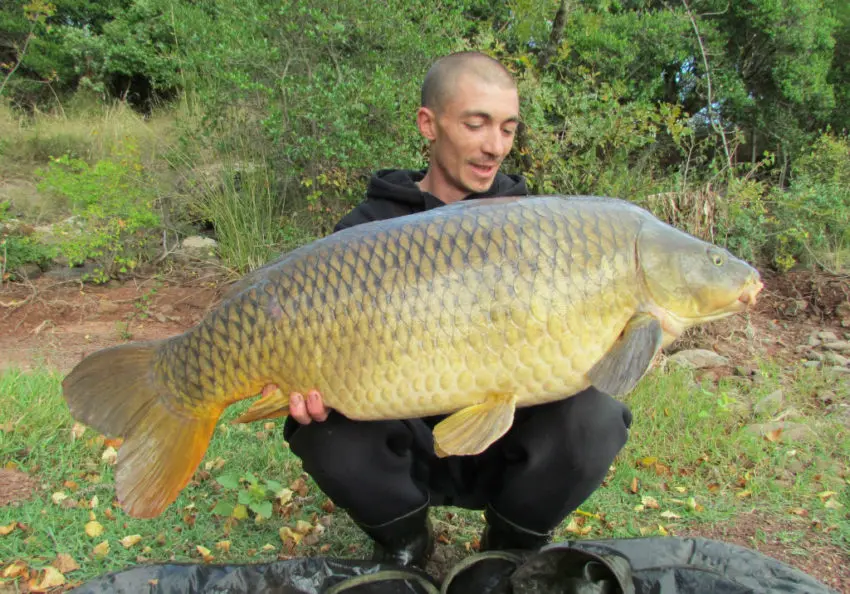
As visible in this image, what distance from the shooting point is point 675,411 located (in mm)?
2773

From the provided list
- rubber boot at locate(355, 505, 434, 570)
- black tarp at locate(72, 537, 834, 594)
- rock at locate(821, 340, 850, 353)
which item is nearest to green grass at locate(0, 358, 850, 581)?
rubber boot at locate(355, 505, 434, 570)

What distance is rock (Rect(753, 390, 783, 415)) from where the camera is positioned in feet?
9.52

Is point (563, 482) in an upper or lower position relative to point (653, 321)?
lower

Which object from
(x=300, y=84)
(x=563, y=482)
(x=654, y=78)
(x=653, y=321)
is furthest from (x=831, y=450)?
(x=654, y=78)

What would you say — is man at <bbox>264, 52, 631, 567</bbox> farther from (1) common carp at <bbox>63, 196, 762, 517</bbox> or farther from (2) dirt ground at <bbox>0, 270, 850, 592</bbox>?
(2) dirt ground at <bbox>0, 270, 850, 592</bbox>

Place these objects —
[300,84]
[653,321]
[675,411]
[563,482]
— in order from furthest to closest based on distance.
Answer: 1. [300,84]
2. [675,411]
3. [563,482]
4. [653,321]

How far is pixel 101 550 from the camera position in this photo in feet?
5.91

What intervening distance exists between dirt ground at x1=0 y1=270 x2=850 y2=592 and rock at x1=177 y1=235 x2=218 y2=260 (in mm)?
192

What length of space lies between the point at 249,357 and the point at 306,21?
3427 mm

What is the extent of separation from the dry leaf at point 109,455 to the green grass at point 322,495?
2 cm

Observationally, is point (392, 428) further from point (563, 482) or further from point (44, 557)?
point (44, 557)

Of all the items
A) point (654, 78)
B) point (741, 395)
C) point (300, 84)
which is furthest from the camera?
point (654, 78)

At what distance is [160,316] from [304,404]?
3181 millimetres

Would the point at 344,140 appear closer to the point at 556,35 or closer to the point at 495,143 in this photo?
the point at 495,143
